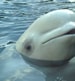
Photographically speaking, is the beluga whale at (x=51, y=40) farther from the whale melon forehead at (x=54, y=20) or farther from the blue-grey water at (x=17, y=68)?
the blue-grey water at (x=17, y=68)

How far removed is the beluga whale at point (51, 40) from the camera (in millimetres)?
4355

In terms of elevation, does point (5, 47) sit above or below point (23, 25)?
above

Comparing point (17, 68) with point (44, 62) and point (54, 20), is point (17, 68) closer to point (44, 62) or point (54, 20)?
point (44, 62)

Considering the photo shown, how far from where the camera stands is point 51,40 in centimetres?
446

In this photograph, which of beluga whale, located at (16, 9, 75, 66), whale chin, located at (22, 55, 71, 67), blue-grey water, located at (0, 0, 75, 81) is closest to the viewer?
beluga whale, located at (16, 9, 75, 66)

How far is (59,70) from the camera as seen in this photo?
471 centimetres

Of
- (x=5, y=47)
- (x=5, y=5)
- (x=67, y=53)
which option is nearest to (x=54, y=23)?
(x=67, y=53)

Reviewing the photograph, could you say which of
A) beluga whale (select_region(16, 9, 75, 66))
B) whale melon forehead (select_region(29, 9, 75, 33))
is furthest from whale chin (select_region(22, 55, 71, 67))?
whale melon forehead (select_region(29, 9, 75, 33))

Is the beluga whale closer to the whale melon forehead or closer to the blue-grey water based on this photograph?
the whale melon forehead

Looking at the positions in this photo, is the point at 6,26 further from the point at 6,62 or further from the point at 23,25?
the point at 6,62

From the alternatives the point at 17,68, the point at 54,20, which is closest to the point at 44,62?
the point at 17,68

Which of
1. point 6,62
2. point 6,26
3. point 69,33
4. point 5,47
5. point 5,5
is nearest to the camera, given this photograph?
point 69,33

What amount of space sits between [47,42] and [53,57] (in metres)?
0.29

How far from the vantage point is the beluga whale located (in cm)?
436
